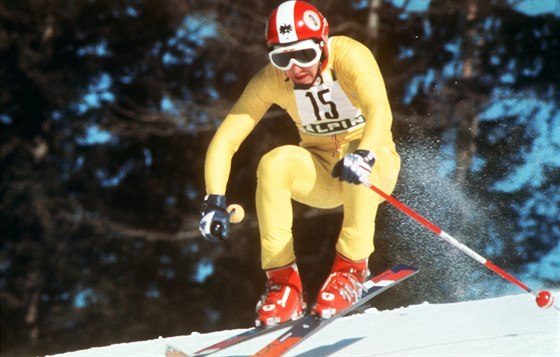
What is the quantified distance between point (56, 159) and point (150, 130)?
1.38m

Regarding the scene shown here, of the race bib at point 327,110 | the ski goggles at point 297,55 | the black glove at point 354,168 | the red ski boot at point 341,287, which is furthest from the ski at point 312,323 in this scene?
the ski goggles at point 297,55

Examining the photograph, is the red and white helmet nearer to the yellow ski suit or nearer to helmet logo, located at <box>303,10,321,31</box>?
helmet logo, located at <box>303,10,321,31</box>

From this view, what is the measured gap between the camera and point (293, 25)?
374cm

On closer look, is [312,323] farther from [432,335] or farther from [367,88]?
[367,88]

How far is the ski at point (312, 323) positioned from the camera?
3.51 meters

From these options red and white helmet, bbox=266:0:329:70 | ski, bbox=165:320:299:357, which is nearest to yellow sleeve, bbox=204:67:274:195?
red and white helmet, bbox=266:0:329:70

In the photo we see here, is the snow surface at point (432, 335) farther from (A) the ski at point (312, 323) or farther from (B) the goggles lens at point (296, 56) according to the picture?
(B) the goggles lens at point (296, 56)

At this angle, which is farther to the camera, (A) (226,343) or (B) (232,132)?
(B) (232,132)

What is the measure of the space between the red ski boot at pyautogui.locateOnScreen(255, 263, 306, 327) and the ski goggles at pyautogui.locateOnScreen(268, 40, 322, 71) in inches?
37.4

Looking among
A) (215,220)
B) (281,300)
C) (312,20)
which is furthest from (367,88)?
(281,300)

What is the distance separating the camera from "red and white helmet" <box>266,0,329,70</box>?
3.73 m

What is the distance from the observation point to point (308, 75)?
12.7 ft

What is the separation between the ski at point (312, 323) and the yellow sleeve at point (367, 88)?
0.67 m

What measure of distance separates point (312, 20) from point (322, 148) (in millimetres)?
661
